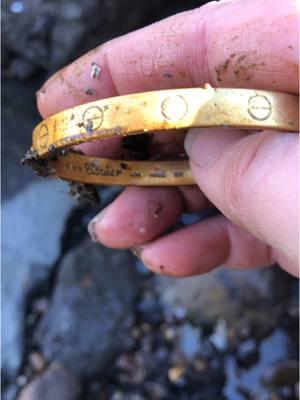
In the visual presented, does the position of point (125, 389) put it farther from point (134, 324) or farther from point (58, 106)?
point (58, 106)

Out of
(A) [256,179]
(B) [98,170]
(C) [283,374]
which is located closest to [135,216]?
(B) [98,170]

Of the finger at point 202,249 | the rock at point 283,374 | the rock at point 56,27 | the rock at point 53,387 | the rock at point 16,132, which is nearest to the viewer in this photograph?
the finger at point 202,249

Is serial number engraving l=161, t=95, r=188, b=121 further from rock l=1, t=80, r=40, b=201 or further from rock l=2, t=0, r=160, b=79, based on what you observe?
rock l=2, t=0, r=160, b=79

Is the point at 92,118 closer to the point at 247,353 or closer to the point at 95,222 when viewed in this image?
the point at 95,222

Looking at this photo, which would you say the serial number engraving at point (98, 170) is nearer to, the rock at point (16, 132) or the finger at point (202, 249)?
the finger at point (202, 249)

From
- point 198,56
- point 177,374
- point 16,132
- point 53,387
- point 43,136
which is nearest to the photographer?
point 43,136

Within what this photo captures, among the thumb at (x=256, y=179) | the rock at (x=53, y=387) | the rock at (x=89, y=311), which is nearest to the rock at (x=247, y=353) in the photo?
the rock at (x=89, y=311)

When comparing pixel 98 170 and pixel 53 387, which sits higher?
pixel 98 170
